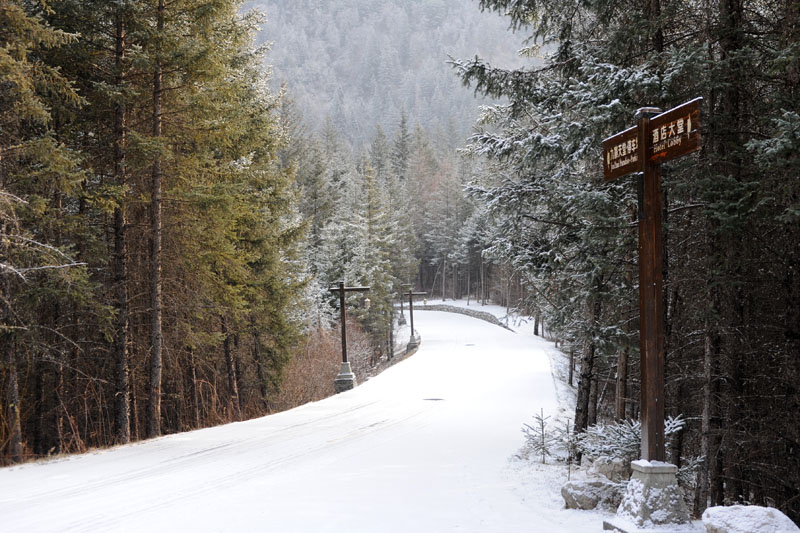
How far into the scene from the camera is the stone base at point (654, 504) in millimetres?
5312

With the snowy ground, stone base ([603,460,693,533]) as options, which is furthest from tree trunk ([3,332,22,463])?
stone base ([603,460,693,533])

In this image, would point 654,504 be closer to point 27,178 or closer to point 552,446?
point 552,446

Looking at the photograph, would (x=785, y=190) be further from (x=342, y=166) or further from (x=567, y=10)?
(x=342, y=166)

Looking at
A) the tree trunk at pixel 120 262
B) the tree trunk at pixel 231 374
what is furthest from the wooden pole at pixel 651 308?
the tree trunk at pixel 231 374

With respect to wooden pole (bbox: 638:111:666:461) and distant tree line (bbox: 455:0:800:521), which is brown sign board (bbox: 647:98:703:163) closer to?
wooden pole (bbox: 638:111:666:461)

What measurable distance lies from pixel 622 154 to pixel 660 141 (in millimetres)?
542

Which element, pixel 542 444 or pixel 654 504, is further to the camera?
pixel 542 444

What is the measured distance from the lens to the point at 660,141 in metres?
5.60

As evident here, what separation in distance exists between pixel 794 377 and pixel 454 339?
3735 centimetres

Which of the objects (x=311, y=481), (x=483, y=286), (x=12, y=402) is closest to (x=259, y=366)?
(x=12, y=402)

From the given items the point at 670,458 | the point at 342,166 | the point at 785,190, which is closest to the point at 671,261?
the point at 670,458

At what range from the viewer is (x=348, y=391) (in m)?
19.2

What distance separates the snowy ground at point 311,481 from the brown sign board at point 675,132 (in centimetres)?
371

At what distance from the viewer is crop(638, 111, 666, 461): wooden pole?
5664mm
